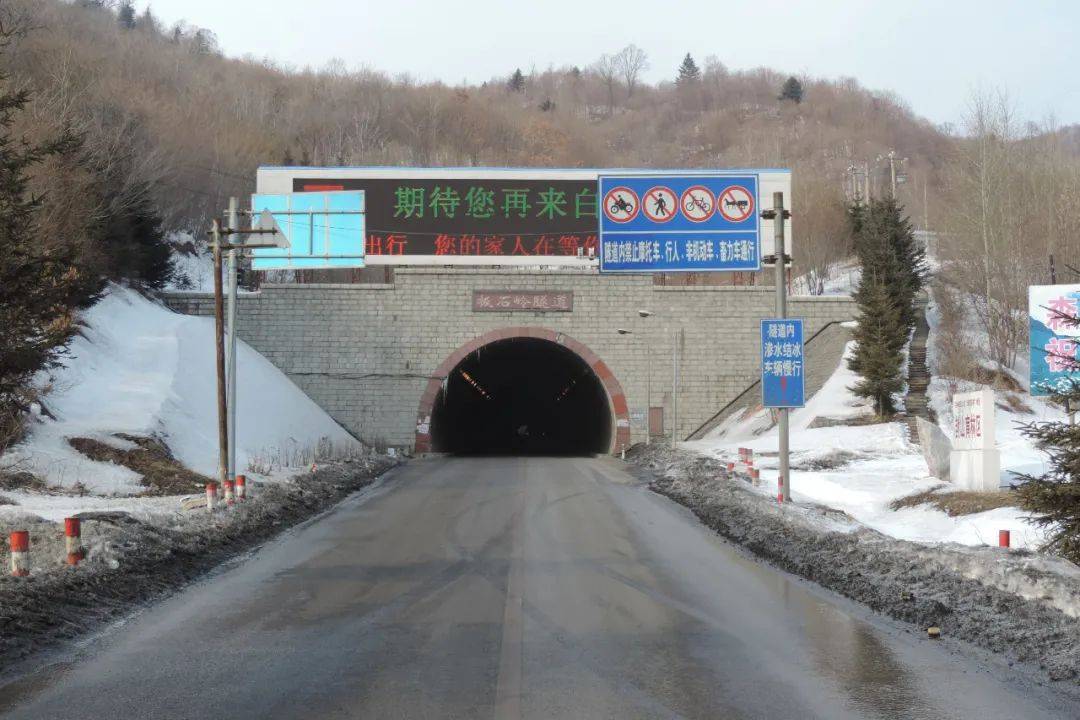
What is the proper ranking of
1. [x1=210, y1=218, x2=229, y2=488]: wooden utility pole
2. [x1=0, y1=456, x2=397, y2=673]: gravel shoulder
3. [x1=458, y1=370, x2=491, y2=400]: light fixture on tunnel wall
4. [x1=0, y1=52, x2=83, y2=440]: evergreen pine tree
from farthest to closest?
1. [x1=458, y1=370, x2=491, y2=400]: light fixture on tunnel wall
2. [x1=210, y1=218, x2=229, y2=488]: wooden utility pole
3. [x1=0, y1=52, x2=83, y2=440]: evergreen pine tree
4. [x1=0, y1=456, x2=397, y2=673]: gravel shoulder

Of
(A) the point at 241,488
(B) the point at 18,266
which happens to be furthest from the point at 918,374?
(B) the point at 18,266

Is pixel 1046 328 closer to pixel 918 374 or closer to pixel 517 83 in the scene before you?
pixel 918 374

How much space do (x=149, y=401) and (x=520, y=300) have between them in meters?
15.1

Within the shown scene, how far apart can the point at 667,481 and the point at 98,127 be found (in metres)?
27.8

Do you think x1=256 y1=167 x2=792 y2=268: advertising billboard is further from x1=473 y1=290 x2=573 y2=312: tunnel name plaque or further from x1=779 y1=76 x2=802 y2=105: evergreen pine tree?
x1=779 y1=76 x2=802 y2=105: evergreen pine tree

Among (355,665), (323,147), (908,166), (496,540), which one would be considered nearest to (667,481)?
(496,540)

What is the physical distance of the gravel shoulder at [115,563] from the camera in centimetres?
834

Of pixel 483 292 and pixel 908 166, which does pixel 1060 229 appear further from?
pixel 908 166

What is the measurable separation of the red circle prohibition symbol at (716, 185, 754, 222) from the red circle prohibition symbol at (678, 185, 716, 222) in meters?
0.24

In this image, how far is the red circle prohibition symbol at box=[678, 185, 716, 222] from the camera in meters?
28.1

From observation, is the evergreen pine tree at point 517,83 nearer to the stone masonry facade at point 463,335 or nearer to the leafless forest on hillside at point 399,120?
the leafless forest on hillside at point 399,120

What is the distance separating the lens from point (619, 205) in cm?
2798

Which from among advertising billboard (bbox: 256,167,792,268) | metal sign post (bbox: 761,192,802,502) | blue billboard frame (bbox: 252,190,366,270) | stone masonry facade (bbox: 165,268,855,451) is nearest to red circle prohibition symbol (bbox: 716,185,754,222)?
metal sign post (bbox: 761,192,802,502)

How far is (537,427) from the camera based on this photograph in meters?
70.2
